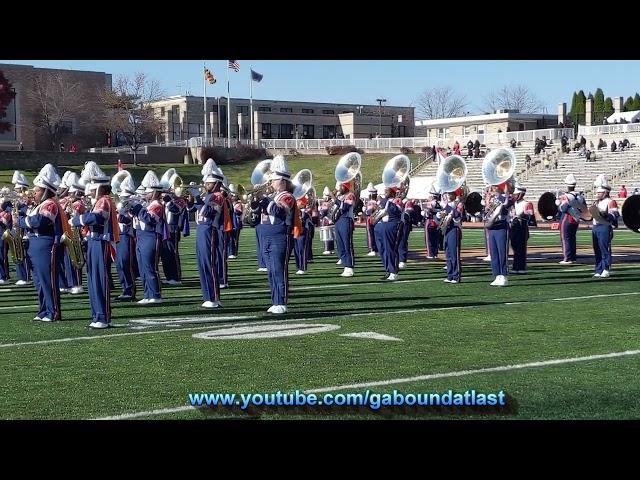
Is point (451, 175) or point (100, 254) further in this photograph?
point (451, 175)

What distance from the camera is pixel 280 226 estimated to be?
989 centimetres

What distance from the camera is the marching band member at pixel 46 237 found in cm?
942

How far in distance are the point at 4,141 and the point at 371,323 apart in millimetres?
30779

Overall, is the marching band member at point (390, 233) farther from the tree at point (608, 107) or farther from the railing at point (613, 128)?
the tree at point (608, 107)

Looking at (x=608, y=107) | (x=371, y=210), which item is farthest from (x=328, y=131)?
(x=371, y=210)

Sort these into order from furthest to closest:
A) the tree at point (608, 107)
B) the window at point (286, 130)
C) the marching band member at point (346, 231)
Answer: the tree at point (608, 107) < the window at point (286, 130) < the marching band member at point (346, 231)

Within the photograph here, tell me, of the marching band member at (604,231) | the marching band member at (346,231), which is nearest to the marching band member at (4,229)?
the marching band member at (346,231)

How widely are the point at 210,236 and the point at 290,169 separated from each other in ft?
98.0

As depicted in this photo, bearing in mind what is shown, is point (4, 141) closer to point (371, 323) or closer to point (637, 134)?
point (637, 134)

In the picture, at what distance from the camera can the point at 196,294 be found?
1255cm

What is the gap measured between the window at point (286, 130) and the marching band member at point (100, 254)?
30.6 meters

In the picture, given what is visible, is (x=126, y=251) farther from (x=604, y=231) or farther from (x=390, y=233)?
(x=604, y=231)

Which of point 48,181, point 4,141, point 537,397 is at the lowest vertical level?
point 537,397

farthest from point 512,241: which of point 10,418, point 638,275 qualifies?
point 10,418
